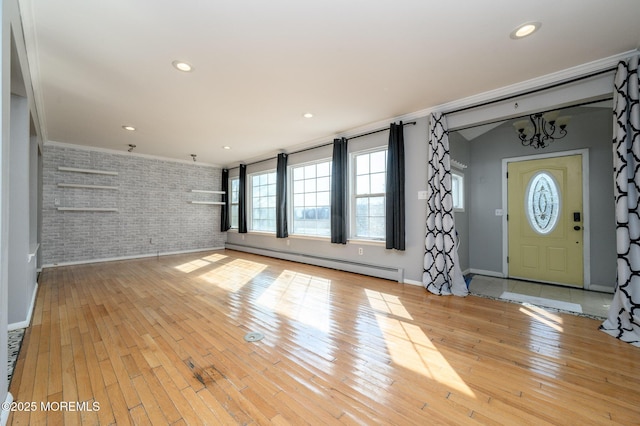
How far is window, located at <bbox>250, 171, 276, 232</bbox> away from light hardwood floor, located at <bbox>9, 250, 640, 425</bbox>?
3.54 m

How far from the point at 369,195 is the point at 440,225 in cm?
140

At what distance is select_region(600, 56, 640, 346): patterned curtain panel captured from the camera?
7.70ft

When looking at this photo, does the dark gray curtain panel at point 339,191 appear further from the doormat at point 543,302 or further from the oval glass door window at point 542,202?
the oval glass door window at point 542,202

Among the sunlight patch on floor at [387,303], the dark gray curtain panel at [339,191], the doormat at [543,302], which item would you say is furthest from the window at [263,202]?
the doormat at [543,302]

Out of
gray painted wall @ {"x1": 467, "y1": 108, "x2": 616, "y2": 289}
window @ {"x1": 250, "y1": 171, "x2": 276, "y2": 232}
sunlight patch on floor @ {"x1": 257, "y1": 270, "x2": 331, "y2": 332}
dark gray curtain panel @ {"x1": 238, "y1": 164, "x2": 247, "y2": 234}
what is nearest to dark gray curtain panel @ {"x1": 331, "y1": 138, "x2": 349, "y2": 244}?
sunlight patch on floor @ {"x1": 257, "y1": 270, "x2": 331, "y2": 332}

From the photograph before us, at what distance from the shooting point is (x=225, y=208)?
8047 mm

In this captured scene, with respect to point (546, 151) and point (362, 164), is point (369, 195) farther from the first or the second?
point (546, 151)

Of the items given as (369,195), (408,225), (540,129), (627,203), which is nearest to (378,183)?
(369,195)

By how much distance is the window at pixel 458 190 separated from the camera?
4637 mm

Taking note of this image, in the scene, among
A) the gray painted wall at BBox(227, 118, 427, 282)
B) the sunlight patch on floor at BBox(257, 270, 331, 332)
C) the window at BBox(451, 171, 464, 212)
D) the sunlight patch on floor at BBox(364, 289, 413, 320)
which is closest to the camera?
the sunlight patch on floor at BBox(257, 270, 331, 332)

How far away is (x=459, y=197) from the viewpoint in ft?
15.8

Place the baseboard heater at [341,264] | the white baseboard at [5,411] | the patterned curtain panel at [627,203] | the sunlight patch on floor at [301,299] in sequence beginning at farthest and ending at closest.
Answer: the baseboard heater at [341,264]
the sunlight patch on floor at [301,299]
the patterned curtain panel at [627,203]
the white baseboard at [5,411]

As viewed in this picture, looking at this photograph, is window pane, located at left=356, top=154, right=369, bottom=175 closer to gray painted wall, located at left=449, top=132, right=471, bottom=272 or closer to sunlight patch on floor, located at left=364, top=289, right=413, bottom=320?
gray painted wall, located at left=449, top=132, right=471, bottom=272

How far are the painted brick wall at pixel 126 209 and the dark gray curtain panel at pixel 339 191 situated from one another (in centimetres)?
472
